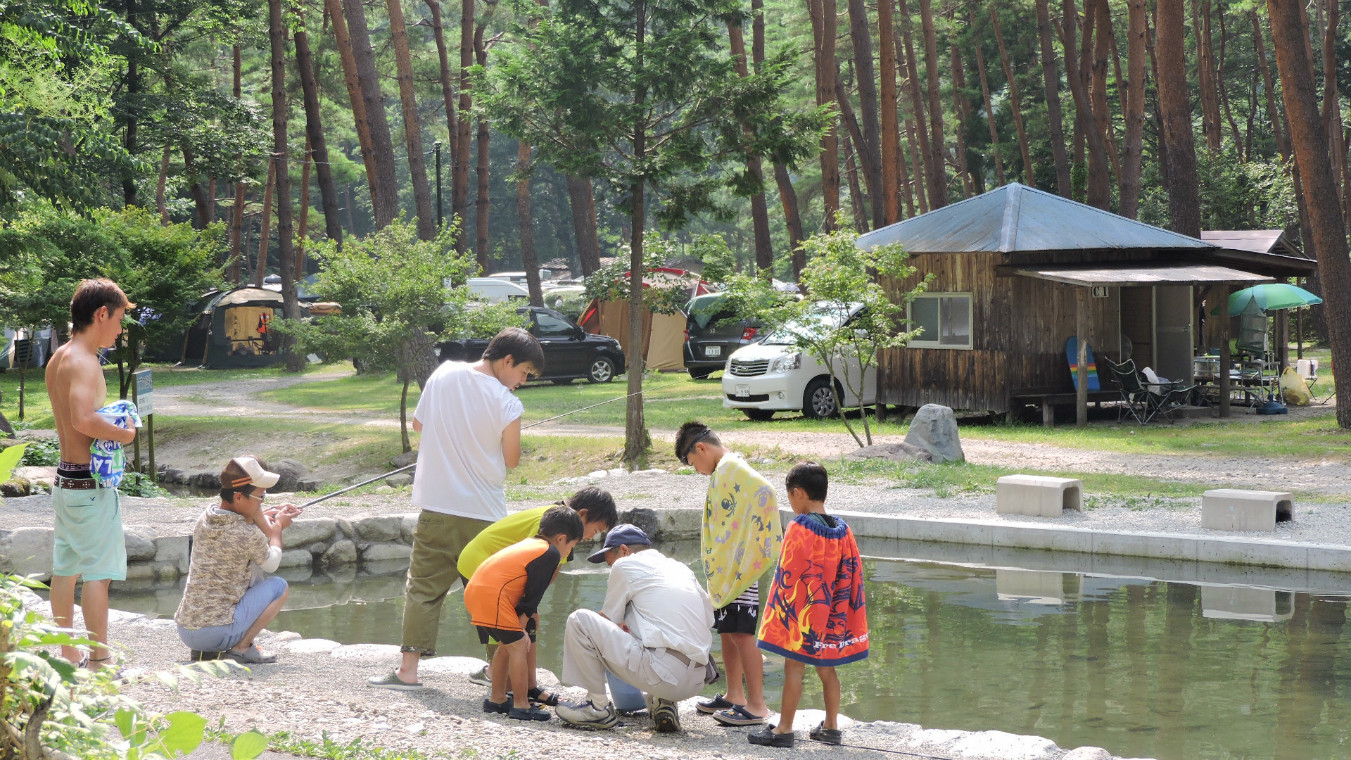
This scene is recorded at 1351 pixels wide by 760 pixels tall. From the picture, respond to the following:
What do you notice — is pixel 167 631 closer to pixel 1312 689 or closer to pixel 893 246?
pixel 1312 689

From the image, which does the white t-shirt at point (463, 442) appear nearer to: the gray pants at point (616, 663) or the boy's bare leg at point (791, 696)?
the gray pants at point (616, 663)

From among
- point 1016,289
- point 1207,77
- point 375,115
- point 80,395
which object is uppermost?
point 1207,77

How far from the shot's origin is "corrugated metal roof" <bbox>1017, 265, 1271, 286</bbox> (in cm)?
1658

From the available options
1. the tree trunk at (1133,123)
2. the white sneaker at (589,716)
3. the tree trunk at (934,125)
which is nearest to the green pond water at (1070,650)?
the white sneaker at (589,716)

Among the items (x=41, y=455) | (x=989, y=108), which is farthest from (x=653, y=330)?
(x=41, y=455)

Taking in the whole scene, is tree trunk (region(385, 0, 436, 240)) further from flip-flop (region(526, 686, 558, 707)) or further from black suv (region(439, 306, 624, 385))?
flip-flop (region(526, 686, 558, 707))

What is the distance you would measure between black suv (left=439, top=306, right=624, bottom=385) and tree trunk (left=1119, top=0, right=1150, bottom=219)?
33.9ft

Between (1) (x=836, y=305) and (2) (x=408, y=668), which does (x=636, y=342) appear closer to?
(1) (x=836, y=305)

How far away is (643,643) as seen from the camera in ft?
17.1

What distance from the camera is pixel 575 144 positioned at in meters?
14.1

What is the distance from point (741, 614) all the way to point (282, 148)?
85.1 feet

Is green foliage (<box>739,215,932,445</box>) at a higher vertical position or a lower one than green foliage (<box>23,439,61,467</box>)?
higher

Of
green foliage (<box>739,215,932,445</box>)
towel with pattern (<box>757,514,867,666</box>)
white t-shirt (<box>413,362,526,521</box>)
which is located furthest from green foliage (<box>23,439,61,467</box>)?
towel with pattern (<box>757,514,867,666</box>)

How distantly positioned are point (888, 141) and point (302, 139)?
26.7m
